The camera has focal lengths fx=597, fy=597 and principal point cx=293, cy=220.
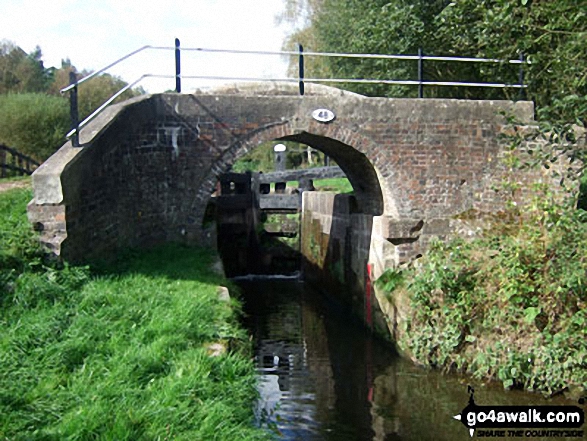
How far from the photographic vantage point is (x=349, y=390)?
857 cm

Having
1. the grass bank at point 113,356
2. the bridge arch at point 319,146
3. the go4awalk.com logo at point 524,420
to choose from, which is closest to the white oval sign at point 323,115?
the bridge arch at point 319,146

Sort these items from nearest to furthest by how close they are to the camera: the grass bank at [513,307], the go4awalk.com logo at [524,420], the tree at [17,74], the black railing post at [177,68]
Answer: the go4awalk.com logo at [524,420], the grass bank at [513,307], the black railing post at [177,68], the tree at [17,74]

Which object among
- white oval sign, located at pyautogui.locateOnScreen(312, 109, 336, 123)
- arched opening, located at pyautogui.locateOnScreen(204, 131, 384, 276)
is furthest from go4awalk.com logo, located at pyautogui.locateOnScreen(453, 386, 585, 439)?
→ arched opening, located at pyautogui.locateOnScreen(204, 131, 384, 276)

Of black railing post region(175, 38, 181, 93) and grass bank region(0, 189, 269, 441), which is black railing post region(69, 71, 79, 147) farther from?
black railing post region(175, 38, 181, 93)

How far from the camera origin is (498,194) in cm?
1057

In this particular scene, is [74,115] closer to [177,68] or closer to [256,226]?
[177,68]

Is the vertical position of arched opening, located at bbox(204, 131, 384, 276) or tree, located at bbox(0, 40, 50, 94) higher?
tree, located at bbox(0, 40, 50, 94)

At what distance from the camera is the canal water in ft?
23.2

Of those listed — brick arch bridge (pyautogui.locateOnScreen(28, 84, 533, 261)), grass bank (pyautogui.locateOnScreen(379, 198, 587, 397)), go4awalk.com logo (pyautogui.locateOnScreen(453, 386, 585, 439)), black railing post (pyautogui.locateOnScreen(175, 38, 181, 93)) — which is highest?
black railing post (pyautogui.locateOnScreen(175, 38, 181, 93))

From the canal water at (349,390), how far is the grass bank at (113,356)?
1161mm

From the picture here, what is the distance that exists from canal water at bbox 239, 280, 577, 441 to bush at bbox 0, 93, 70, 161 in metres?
11.8

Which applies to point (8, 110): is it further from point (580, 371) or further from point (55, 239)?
point (580, 371)

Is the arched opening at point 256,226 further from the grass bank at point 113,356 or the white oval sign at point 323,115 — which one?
the grass bank at point 113,356

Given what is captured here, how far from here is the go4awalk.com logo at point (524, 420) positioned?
276 inches
